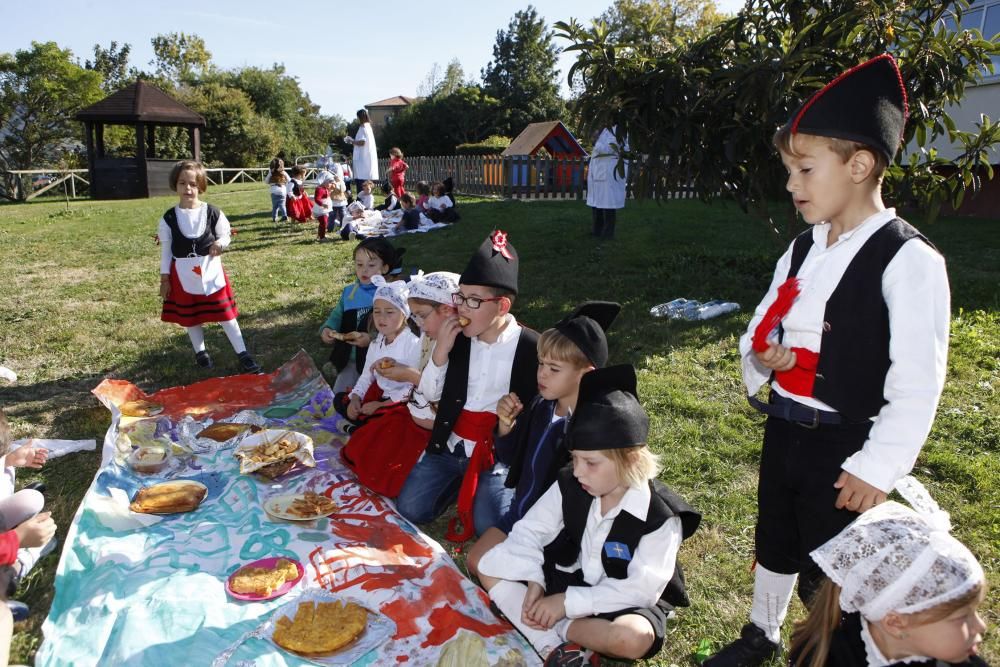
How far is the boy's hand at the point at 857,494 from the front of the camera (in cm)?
200

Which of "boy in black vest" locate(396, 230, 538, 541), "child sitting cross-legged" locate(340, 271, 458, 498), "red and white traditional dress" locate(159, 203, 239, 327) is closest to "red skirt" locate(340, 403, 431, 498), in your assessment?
"child sitting cross-legged" locate(340, 271, 458, 498)

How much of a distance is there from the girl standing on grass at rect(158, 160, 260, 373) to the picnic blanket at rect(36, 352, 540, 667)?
143cm

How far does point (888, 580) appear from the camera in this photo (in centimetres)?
167

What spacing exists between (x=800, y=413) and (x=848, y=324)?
35 cm

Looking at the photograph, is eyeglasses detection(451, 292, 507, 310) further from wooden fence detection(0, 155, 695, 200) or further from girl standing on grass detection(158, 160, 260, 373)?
wooden fence detection(0, 155, 695, 200)

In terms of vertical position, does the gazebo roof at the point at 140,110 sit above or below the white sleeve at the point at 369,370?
above

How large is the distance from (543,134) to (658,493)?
25.3 m

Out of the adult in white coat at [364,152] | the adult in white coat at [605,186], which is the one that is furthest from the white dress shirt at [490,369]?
the adult in white coat at [364,152]

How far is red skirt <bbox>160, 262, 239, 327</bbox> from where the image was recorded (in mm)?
5613

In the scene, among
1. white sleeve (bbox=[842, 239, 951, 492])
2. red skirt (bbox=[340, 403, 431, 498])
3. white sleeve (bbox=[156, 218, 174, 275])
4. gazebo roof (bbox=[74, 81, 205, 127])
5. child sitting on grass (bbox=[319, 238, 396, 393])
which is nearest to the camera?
white sleeve (bbox=[842, 239, 951, 492])

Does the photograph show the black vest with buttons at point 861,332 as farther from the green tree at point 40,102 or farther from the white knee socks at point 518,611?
the green tree at point 40,102

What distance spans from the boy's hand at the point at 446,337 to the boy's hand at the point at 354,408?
102 cm

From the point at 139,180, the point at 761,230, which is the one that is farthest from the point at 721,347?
the point at 139,180

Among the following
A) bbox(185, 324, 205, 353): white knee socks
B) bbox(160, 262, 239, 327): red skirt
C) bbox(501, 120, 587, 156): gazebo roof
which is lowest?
bbox(185, 324, 205, 353): white knee socks
